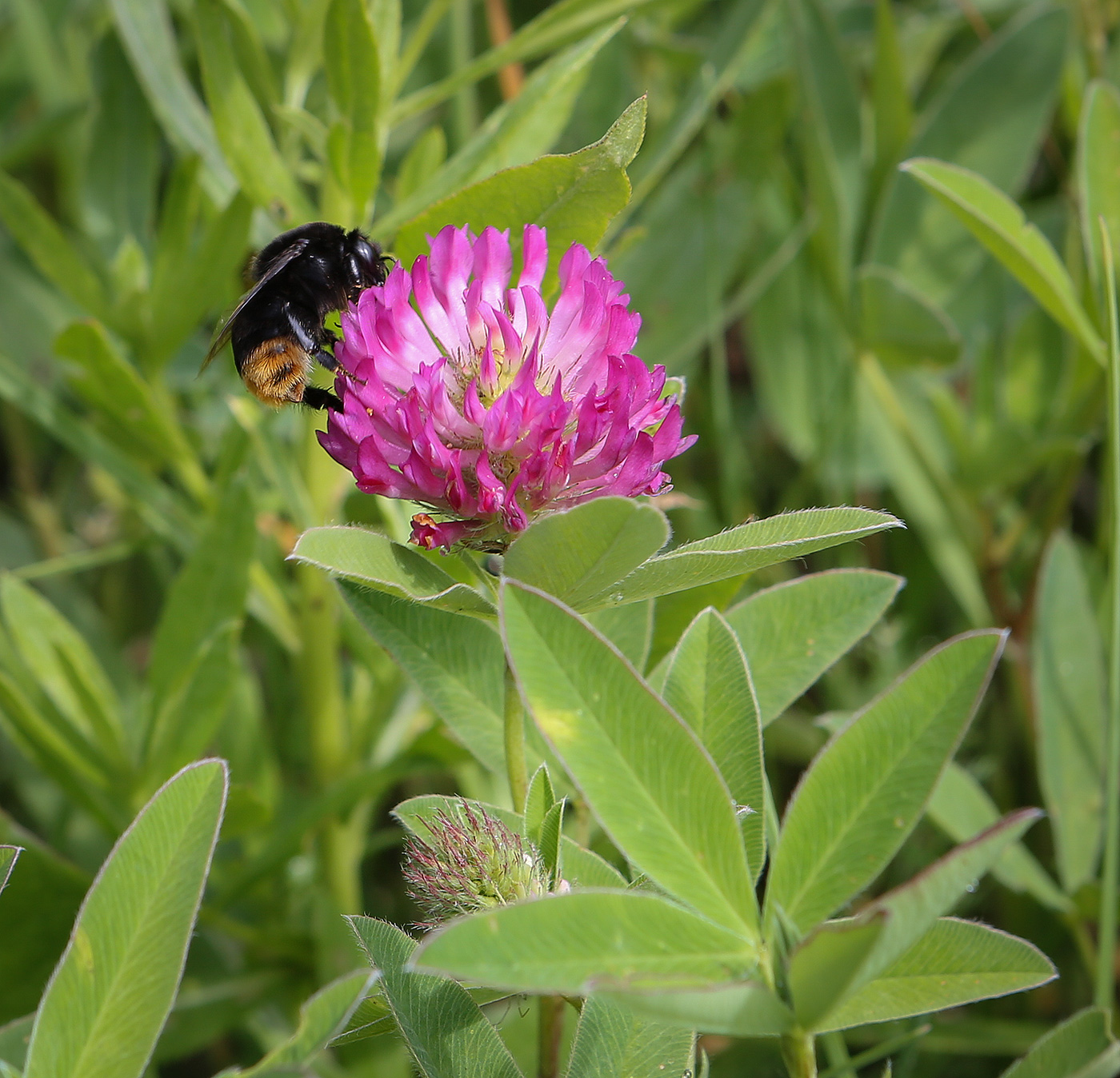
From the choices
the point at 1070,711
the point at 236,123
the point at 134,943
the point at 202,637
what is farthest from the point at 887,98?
the point at 134,943

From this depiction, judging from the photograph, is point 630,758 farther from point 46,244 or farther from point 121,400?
point 46,244

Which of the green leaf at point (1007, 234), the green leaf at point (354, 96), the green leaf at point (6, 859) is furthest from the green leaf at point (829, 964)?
the green leaf at point (354, 96)

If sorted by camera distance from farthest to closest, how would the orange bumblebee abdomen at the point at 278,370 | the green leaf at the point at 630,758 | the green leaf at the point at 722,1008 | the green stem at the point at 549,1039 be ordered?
the orange bumblebee abdomen at the point at 278,370
the green stem at the point at 549,1039
the green leaf at the point at 630,758
the green leaf at the point at 722,1008

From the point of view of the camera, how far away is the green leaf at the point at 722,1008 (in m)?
0.60

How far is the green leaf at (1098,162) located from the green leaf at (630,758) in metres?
0.98

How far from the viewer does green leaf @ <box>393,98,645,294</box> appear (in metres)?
0.97

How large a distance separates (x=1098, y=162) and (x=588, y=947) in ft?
4.05

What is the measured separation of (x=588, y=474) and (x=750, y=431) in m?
1.62

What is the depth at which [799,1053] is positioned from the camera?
727 millimetres

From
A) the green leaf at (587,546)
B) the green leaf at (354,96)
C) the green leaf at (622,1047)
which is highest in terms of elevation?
the green leaf at (354,96)

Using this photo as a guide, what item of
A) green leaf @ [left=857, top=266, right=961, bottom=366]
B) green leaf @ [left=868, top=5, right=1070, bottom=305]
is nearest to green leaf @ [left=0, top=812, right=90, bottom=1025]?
green leaf @ [left=857, top=266, right=961, bottom=366]

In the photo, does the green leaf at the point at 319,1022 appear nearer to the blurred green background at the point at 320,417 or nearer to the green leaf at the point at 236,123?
the blurred green background at the point at 320,417

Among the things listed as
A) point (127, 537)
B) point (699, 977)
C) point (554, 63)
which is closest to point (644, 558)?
point (699, 977)

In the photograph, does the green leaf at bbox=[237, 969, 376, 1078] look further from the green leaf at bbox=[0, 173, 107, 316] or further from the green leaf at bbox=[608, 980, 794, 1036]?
the green leaf at bbox=[0, 173, 107, 316]
